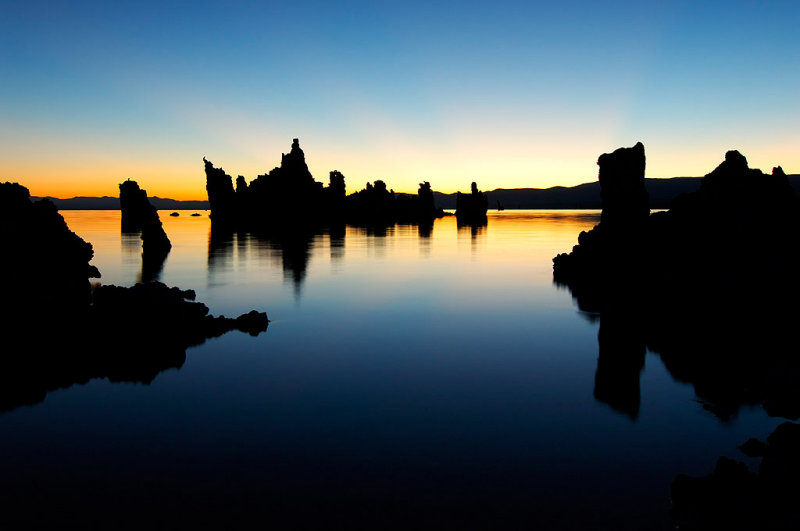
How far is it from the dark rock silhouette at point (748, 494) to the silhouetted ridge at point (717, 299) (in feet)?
22.2

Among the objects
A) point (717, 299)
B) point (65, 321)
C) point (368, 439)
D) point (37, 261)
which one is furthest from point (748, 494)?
point (37, 261)

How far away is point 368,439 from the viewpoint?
1431 cm

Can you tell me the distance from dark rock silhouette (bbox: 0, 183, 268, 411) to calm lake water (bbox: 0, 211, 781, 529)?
4.89 ft

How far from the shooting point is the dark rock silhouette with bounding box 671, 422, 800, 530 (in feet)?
29.1

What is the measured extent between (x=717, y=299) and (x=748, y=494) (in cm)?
2476

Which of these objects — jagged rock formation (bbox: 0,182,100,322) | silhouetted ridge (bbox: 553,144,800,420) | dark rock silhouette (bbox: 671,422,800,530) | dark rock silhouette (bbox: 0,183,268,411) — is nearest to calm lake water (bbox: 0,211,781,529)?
dark rock silhouette (bbox: 671,422,800,530)

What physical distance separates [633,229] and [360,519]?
43.2 metres

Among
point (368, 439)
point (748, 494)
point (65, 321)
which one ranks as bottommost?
point (368, 439)

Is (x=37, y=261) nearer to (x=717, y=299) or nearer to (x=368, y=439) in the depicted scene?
(x=368, y=439)

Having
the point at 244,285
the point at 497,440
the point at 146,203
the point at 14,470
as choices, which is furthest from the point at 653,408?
the point at 146,203

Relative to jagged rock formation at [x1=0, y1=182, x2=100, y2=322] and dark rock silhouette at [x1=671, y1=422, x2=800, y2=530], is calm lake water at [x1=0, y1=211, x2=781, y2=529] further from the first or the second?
jagged rock formation at [x1=0, y1=182, x2=100, y2=322]

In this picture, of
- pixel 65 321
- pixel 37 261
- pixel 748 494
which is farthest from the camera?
pixel 37 261

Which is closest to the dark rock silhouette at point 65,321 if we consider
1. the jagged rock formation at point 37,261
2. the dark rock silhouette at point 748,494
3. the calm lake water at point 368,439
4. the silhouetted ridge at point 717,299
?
the jagged rock formation at point 37,261

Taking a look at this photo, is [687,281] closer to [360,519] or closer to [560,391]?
[560,391]
